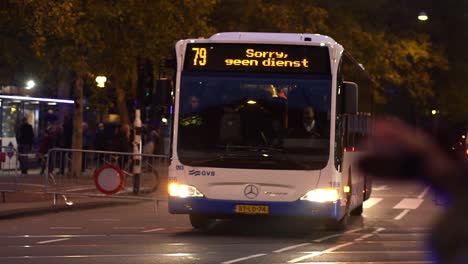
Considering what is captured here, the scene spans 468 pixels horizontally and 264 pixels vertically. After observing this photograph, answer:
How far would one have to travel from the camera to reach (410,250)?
14.1m

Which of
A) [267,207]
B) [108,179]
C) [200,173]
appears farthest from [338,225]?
[108,179]

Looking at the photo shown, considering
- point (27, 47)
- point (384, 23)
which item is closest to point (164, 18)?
point (27, 47)

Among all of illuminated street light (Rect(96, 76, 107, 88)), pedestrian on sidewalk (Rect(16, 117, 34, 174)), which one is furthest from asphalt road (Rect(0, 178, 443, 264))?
pedestrian on sidewalk (Rect(16, 117, 34, 174))

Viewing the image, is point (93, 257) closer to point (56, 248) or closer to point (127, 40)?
point (56, 248)

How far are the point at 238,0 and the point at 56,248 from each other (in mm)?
22872

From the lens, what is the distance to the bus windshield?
15281mm

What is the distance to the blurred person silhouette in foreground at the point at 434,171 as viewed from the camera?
209 centimetres

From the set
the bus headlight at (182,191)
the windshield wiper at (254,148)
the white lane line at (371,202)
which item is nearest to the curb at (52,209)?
the bus headlight at (182,191)

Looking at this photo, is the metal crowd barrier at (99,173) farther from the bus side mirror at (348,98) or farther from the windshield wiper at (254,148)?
the bus side mirror at (348,98)

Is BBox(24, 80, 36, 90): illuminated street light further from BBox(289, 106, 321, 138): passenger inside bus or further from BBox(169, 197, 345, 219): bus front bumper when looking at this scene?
BBox(289, 106, 321, 138): passenger inside bus

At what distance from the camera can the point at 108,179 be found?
2098cm

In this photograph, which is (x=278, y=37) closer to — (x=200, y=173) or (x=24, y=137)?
(x=200, y=173)

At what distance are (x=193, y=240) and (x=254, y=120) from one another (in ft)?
6.39

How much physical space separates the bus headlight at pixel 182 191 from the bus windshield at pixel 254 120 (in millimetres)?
349
